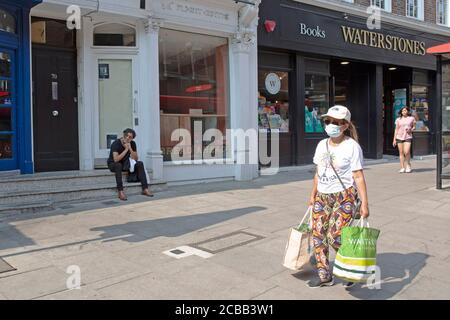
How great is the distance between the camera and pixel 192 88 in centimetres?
1071

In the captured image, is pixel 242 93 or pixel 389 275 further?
pixel 242 93

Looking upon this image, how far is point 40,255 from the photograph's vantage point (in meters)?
4.95

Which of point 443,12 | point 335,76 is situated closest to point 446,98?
point 335,76

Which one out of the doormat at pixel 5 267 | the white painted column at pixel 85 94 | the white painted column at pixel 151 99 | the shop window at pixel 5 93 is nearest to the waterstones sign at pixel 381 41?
the white painted column at pixel 151 99

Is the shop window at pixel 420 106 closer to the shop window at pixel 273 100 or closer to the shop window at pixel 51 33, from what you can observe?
the shop window at pixel 273 100

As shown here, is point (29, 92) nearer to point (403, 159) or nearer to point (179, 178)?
point (179, 178)

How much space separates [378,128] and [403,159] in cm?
310

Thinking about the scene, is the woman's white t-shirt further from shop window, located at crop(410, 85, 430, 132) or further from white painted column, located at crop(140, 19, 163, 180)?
shop window, located at crop(410, 85, 430, 132)

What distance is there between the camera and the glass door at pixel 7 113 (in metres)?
8.03

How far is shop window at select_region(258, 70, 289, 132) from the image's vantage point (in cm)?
1224

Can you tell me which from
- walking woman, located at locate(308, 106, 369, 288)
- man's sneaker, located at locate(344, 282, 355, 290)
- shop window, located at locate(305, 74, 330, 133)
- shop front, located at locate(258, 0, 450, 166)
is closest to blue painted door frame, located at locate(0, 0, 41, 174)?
shop front, located at locate(258, 0, 450, 166)

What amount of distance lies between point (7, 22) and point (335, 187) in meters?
6.95

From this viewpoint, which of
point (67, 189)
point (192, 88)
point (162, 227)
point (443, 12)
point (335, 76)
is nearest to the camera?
point (162, 227)

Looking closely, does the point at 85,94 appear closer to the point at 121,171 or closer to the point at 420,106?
the point at 121,171
